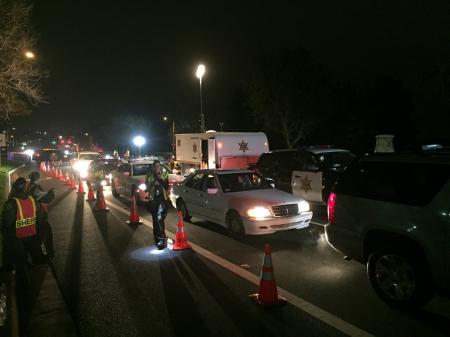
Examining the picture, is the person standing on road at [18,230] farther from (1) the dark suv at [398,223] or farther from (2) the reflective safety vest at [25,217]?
(1) the dark suv at [398,223]

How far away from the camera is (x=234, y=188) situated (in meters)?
10.3

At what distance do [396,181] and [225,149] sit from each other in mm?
13482

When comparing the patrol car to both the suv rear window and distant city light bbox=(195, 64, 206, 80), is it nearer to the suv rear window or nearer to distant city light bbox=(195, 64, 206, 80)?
distant city light bbox=(195, 64, 206, 80)

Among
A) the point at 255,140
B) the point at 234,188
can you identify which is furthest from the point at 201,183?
the point at 255,140

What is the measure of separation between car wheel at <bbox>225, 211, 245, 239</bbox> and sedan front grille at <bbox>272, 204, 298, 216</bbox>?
2.45ft

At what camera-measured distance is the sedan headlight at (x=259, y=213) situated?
8977mm

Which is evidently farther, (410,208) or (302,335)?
(410,208)

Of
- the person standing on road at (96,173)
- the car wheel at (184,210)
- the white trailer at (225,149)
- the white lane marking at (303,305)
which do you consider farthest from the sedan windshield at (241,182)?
the person standing on road at (96,173)

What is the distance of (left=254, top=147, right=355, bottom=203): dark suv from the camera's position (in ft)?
41.5

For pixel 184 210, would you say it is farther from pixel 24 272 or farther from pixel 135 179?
pixel 24 272

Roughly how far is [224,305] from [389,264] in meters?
2.07

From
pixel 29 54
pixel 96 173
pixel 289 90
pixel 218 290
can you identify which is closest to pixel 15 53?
pixel 29 54

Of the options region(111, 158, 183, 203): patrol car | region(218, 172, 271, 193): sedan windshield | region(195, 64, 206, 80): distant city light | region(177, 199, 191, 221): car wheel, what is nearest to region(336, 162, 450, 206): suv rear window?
region(218, 172, 271, 193): sedan windshield

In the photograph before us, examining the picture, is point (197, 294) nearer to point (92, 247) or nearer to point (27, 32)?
point (92, 247)
